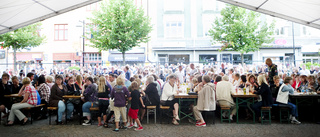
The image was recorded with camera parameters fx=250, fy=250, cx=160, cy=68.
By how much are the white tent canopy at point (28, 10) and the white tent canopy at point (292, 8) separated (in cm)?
583

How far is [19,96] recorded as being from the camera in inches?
332

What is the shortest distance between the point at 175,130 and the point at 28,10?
6.48 metres

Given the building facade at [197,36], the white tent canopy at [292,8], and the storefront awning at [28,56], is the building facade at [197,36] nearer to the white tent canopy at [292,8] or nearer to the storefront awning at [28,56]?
the storefront awning at [28,56]

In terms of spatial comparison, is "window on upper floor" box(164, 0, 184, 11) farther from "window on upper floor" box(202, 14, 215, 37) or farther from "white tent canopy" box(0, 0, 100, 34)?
"white tent canopy" box(0, 0, 100, 34)

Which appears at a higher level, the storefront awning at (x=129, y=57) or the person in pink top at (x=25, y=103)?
the storefront awning at (x=129, y=57)

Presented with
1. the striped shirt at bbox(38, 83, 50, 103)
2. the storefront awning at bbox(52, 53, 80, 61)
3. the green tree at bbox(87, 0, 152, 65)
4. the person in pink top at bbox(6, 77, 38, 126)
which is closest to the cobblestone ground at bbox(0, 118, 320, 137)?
the person in pink top at bbox(6, 77, 38, 126)

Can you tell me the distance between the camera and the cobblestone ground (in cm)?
658

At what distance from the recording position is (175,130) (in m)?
7.00

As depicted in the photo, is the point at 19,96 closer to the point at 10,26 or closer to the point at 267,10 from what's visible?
the point at 10,26

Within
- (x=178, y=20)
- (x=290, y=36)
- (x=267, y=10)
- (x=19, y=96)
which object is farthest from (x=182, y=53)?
(x=19, y=96)

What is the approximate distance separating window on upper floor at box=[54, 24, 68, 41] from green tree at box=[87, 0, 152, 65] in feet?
35.4

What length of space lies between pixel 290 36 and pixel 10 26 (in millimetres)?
25108

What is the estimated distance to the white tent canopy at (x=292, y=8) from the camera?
810cm

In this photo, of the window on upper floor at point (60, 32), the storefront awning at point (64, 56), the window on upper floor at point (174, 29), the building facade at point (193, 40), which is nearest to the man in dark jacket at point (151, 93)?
the building facade at point (193, 40)
